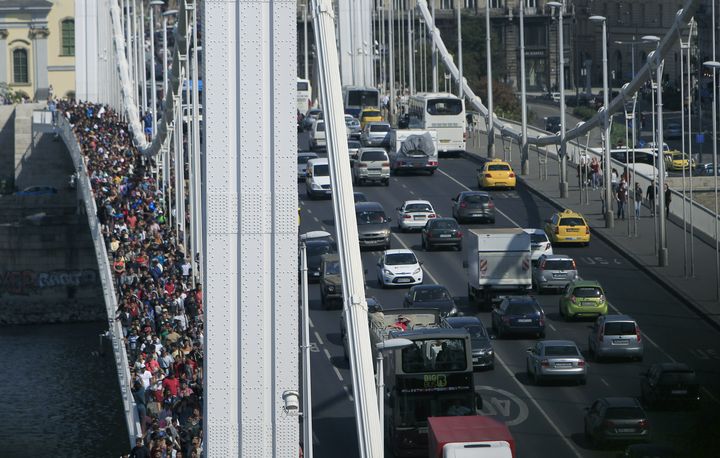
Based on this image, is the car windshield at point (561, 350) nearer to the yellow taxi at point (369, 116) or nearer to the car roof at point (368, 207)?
the car roof at point (368, 207)

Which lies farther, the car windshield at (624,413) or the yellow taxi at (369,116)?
the yellow taxi at (369,116)

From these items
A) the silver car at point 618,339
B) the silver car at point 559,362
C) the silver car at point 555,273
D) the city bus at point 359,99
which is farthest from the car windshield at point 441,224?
the city bus at point 359,99

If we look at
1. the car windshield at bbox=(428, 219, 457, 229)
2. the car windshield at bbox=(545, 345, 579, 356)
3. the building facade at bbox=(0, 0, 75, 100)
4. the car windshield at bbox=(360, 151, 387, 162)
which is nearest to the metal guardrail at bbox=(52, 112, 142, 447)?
the car windshield at bbox=(545, 345, 579, 356)

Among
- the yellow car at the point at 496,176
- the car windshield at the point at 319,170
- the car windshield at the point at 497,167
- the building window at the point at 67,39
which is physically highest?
the building window at the point at 67,39

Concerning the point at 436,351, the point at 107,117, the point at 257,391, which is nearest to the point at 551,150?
the point at 107,117

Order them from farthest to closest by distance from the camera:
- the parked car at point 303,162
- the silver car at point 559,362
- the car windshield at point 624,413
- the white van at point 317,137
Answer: the white van at point 317,137, the parked car at point 303,162, the silver car at point 559,362, the car windshield at point 624,413

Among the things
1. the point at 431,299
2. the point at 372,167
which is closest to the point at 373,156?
the point at 372,167
